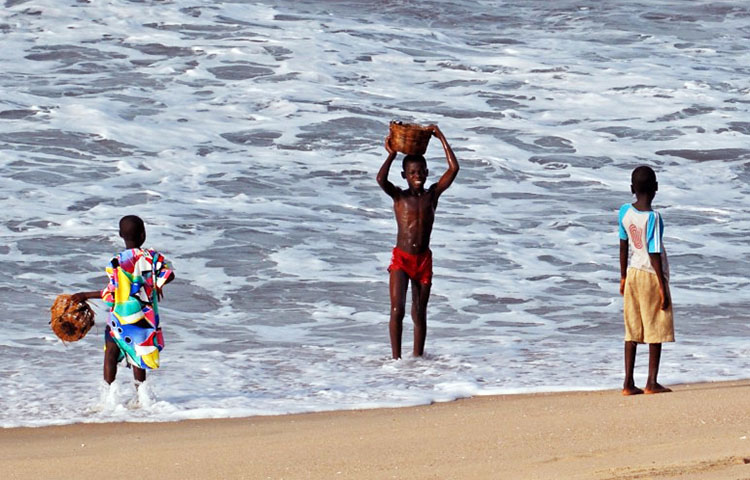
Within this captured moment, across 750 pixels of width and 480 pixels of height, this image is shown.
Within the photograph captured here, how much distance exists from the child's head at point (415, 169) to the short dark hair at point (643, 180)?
1.61m

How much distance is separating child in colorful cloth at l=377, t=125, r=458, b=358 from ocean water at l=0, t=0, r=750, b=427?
351 mm

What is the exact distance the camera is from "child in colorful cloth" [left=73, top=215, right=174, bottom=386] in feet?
21.9

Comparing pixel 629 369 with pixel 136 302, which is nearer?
pixel 136 302

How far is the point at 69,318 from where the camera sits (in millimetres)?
6727

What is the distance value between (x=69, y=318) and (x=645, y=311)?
9.37 ft

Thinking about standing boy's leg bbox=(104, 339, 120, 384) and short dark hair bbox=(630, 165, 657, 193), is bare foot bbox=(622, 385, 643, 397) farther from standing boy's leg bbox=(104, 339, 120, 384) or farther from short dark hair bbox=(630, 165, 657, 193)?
standing boy's leg bbox=(104, 339, 120, 384)

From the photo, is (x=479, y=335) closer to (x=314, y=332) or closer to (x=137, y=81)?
(x=314, y=332)

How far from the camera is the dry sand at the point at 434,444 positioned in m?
4.86

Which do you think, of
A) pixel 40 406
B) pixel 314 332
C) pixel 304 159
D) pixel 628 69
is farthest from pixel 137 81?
pixel 40 406

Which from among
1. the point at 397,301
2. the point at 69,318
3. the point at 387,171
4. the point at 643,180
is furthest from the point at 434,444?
the point at 387,171

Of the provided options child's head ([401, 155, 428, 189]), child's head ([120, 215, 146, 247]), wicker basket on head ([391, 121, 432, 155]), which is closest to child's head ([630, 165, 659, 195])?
wicker basket on head ([391, 121, 432, 155])

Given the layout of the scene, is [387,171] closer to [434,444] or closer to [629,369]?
[629,369]

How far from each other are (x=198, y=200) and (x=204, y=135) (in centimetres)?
280

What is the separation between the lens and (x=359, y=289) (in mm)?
10719
